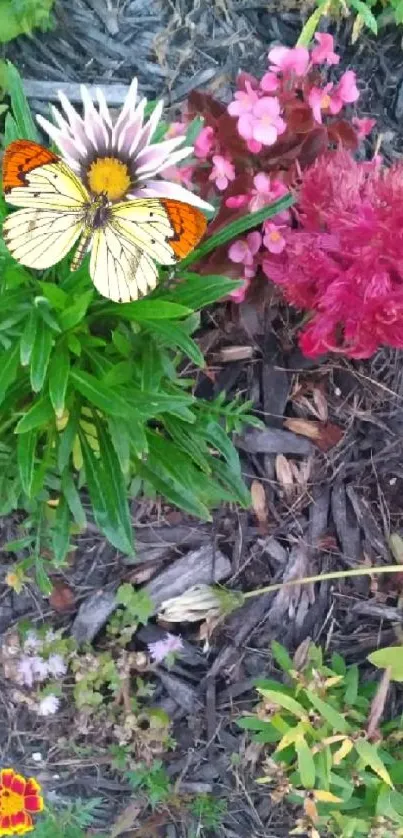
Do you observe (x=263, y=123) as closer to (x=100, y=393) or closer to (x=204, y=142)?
(x=204, y=142)

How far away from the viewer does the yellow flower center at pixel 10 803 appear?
67.1 inches

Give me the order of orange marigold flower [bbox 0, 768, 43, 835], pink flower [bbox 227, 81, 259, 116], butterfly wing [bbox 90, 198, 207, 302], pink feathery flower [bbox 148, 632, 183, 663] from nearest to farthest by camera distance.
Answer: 1. butterfly wing [bbox 90, 198, 207, 302]
2. pink flower [bbox 227, 81, 259, 116]
3. orange marigold flower [bbox 0, 768, 43, 835]
4. pink feathery flower [bbox 148, 632, 183, 663]

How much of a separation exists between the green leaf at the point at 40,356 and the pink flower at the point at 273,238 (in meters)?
0.48

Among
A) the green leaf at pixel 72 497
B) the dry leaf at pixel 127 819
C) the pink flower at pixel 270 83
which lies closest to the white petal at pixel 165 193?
the pink flower at pixel 270 83

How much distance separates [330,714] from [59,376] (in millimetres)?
848

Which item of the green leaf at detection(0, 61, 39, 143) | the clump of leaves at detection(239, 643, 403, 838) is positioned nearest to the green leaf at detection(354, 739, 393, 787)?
the clump of leaves at detection(239, 643, 403, 838)

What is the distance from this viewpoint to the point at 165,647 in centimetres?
193

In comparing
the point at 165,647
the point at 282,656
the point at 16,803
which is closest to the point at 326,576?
the point at 282,656

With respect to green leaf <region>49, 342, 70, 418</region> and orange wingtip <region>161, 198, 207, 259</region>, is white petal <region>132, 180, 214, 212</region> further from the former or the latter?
green leaf <region>49, 342, 70, 418</region>

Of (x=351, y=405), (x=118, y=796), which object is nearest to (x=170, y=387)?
(x=351, y=405)

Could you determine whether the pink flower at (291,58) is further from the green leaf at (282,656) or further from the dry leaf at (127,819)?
the dry leaf at (127,819)

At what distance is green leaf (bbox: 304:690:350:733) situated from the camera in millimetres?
1637

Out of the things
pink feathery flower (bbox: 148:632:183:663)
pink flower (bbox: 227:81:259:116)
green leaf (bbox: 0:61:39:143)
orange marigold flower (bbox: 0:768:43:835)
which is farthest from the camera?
pink feathery flower (bbox: 148:632:183:663)

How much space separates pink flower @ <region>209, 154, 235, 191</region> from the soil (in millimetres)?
442
